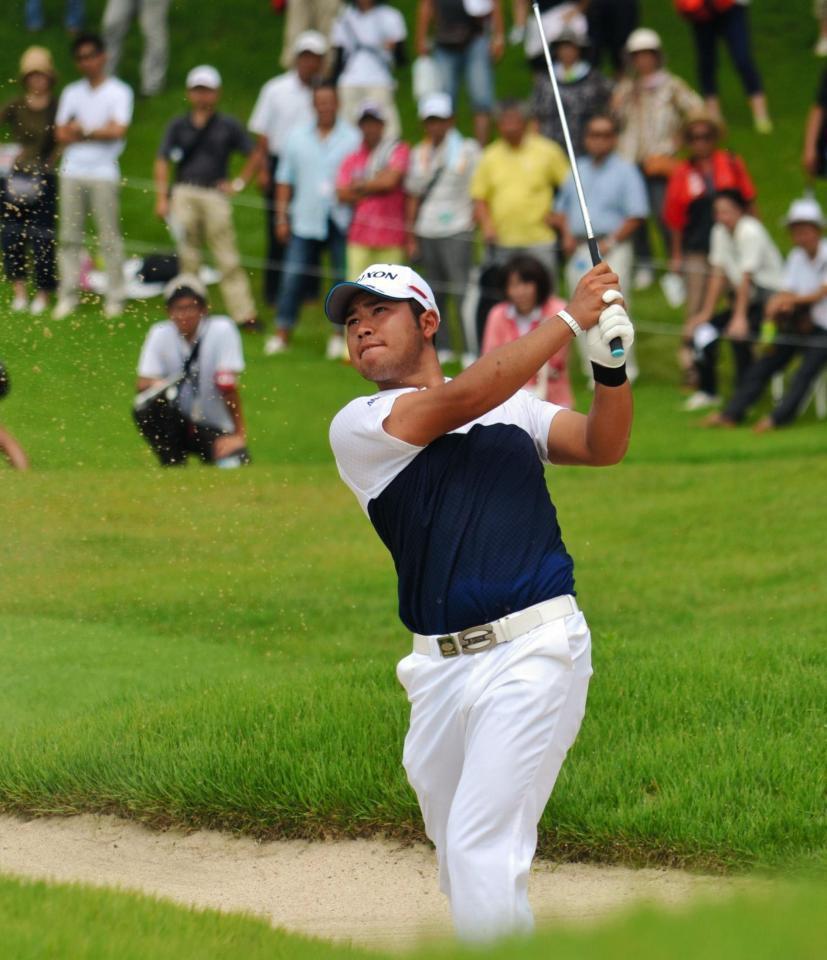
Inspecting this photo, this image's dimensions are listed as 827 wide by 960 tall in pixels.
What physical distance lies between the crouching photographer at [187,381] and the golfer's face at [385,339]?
221 inches

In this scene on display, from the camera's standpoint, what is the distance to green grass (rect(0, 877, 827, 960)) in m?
3.24

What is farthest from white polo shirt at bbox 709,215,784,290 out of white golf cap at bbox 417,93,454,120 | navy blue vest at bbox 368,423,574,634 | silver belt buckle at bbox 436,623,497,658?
silver belt buckle at bbox 436,623,497,658

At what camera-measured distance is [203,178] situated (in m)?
15.1

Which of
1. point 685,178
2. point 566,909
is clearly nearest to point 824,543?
point 685,178

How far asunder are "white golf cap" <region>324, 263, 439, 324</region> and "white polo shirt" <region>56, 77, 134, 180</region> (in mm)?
9233

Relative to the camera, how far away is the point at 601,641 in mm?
9289

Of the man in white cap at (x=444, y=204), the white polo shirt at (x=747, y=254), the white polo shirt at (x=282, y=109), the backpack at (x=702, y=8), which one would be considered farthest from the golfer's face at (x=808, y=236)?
the backpack at (x=702, y=8)

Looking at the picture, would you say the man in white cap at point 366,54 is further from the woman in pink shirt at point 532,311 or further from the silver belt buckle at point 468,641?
the silver belt buckle at point 468,641

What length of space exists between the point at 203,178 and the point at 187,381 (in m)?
4.54

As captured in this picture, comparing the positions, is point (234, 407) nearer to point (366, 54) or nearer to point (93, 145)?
point (93, 145)

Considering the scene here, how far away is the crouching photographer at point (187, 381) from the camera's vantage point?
10977 mm

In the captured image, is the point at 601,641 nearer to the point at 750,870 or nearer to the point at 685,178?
the point at 750,870

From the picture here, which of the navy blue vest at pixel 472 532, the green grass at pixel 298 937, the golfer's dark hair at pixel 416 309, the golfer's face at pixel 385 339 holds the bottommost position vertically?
the green grass at pixel 298 937

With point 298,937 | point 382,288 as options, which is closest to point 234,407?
point 382,288
